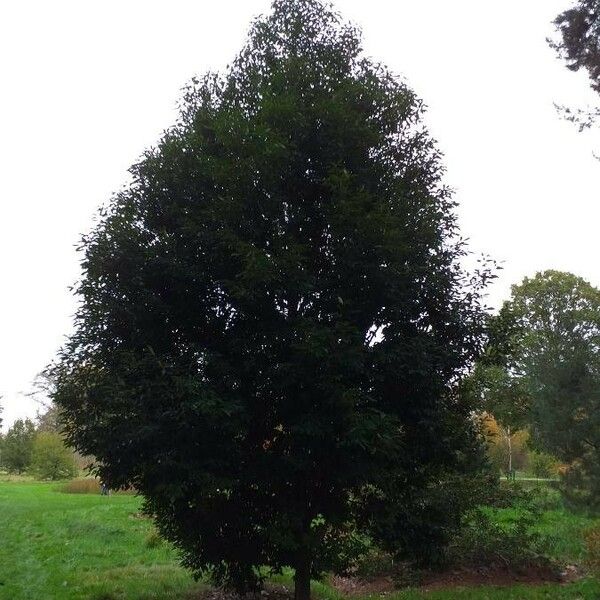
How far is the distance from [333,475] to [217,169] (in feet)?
13.8

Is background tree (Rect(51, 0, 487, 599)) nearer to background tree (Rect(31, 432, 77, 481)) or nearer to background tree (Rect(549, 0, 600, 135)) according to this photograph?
background tree (Rect(549, 0, 600, 135))

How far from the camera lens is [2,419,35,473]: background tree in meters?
55.3

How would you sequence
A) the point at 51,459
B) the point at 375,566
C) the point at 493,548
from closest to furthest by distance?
the point at 375,566, the point at 493,548, the point at 51,459

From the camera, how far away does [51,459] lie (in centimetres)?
4928

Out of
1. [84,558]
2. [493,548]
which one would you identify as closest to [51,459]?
[84,558]

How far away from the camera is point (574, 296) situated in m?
32.1

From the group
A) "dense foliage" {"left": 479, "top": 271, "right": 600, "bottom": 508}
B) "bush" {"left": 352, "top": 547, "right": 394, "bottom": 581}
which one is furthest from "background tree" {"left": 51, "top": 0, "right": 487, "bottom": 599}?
"dense foliage" {"left": 479, "top": 271, "right": 600, "bottom": 508}

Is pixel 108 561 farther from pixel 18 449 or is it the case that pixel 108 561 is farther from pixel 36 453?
pixel 18 449

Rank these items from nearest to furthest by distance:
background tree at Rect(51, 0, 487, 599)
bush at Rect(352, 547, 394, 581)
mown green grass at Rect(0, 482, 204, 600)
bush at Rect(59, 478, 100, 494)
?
background tree at Rect(51, 0, 487, 599)
mown green grass at Rect(0, 482, 204, 600)
bush at Rect(352, 547, 394, 581)
bush at Rect(59, 478, 100, 494)

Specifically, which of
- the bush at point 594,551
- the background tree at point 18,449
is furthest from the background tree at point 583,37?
the background tree at point 18,449

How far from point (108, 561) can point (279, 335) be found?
904 centimetres

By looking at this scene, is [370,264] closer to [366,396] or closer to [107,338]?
[366,396]

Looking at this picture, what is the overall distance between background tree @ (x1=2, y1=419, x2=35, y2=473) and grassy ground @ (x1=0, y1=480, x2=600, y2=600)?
35.7m

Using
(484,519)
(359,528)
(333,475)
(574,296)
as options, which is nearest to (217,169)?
(333,475)
